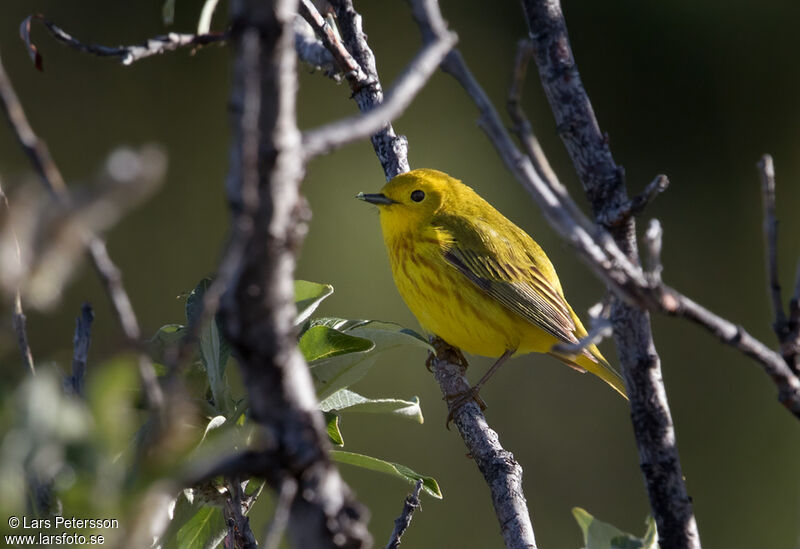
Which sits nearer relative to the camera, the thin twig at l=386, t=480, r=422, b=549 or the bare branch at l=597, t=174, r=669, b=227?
the bare branch at l=597, t=174, r=669, b=227

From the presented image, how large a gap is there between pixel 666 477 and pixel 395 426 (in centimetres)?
400

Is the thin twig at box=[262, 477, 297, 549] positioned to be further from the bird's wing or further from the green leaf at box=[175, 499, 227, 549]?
the bird's wing

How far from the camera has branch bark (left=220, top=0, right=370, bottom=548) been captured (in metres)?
0.63

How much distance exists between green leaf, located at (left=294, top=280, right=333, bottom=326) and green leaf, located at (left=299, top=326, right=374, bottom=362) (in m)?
0.17

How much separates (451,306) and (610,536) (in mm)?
2029

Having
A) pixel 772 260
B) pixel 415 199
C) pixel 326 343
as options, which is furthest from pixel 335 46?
pixel 772 260

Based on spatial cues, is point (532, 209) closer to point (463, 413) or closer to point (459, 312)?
point (459, 312)

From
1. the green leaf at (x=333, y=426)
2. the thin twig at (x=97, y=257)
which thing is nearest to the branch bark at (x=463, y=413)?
the green leaf at (x=333, y=426)

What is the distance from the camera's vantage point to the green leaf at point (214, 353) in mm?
1518

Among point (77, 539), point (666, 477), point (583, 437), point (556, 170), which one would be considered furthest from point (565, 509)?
point (77, 539)

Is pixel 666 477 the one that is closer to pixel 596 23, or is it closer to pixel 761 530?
pixel 761 530

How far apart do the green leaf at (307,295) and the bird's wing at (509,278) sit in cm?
176

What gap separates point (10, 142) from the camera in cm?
509

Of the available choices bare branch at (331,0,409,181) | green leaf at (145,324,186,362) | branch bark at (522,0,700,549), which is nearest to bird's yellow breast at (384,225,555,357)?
bare branch at (331,0,409,181)
